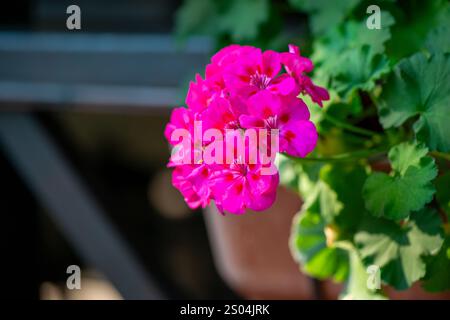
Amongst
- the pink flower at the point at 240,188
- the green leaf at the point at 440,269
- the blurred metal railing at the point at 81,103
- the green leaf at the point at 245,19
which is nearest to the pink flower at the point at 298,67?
the pink flower at the point at 240,188

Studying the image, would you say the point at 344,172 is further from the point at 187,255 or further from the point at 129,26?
the point at 187,255

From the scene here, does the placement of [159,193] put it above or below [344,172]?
above

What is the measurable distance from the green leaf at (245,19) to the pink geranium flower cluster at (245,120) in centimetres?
47

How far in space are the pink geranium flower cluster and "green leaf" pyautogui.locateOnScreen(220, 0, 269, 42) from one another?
47 centimetres

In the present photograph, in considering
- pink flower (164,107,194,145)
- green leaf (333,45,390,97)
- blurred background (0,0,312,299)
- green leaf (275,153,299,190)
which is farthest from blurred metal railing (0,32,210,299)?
pink flower (164,107,194,145)

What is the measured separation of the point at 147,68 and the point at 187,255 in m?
0.83

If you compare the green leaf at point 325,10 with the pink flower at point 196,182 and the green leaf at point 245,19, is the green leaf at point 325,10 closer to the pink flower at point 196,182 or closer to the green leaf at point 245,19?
the green leaf at point 245,19

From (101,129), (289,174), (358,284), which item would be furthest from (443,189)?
(101,129)

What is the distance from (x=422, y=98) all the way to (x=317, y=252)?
0.29m

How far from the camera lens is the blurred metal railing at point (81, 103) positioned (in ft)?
5.38

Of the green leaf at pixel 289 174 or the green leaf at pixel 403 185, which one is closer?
the green leaf at pixel 403 185

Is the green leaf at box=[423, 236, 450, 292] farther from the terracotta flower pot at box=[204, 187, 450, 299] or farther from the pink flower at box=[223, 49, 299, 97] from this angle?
the terracotta flower pot at box=[204, 187, 450, 299]

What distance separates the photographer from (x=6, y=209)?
Result: 6.59 feet
